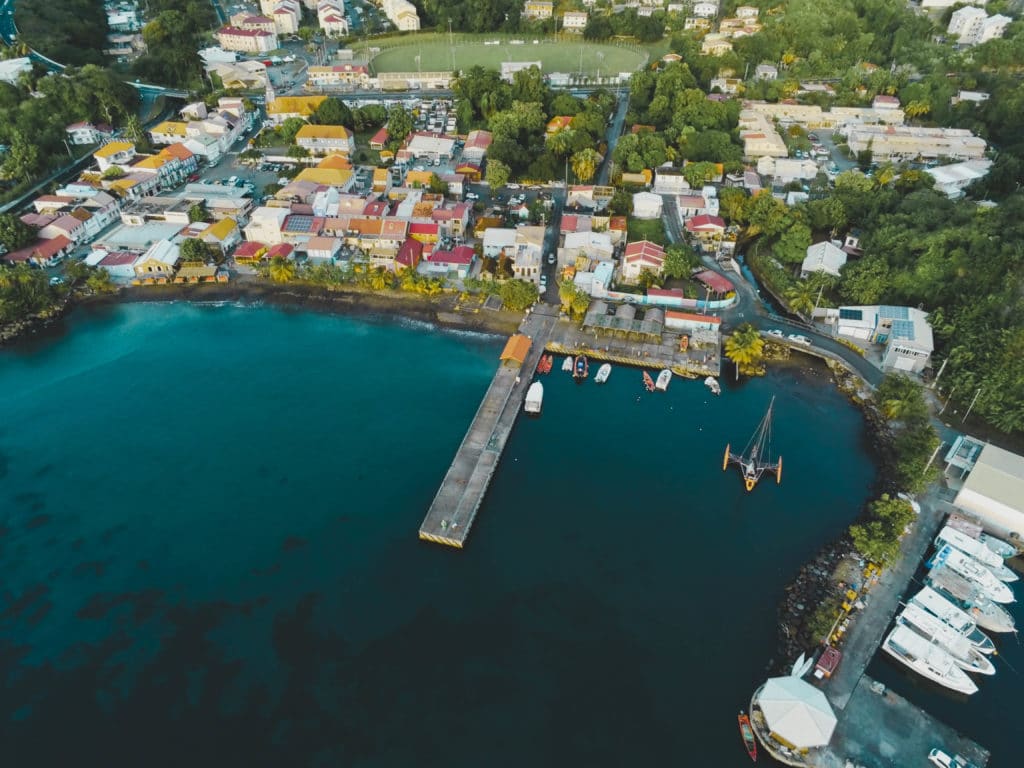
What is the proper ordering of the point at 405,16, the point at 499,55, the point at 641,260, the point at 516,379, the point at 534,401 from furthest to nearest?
1. the point at 405,16
2. the point at 499,55
3. the point at 641,260
4. the point at 516,379
5. the point at 534,401

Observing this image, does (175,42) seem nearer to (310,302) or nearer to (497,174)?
(497,174)

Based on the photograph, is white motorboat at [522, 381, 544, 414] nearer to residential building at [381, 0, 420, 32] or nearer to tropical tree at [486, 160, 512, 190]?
tropical tree at [486, 160, 512, 190]

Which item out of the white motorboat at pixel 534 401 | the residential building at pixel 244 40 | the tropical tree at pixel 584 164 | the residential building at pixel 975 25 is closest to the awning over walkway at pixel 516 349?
the white motorboat at pixel 534 401

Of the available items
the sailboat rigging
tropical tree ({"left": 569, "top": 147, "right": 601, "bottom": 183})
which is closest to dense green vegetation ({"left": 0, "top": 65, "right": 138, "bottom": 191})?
tropical tree ({"left": 569, "top": 147, "right": 601, "bottom": 183})

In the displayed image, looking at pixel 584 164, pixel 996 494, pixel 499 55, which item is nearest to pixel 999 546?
pixel 996 494

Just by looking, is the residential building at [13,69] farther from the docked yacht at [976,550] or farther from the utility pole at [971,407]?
the docked yacht at [976,550]
